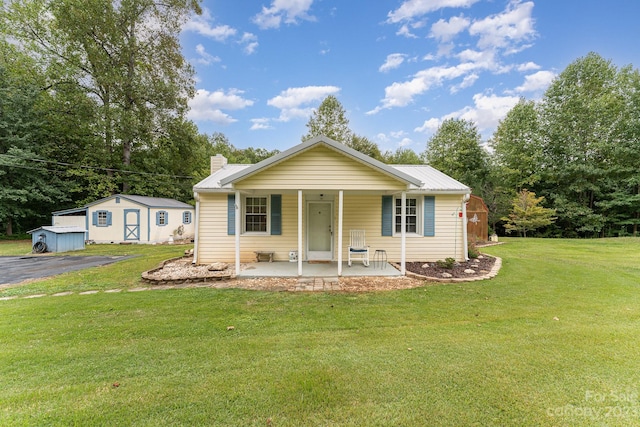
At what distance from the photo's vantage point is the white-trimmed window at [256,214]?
8.50m

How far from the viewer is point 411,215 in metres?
8.73

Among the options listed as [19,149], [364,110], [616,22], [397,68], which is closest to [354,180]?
[397,68]

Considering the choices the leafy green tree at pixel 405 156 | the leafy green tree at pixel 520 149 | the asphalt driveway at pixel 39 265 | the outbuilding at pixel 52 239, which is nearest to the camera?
the asphalt driveway at pixel 39 265

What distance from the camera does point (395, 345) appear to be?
327cm

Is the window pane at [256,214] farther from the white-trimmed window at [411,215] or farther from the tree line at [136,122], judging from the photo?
the tree line at [136,122]

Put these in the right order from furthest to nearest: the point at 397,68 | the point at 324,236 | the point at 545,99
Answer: the point at 545,99 < the point at 397,68 < the point at 324,236

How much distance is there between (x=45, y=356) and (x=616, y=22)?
72.6ft

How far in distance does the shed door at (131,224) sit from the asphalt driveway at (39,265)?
13.7 ft

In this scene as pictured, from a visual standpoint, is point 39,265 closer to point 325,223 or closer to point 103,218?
point 103,218

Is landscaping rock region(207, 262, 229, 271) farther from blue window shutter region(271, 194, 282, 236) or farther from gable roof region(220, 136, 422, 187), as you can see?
gable roof region(220, 136, 422, 187)

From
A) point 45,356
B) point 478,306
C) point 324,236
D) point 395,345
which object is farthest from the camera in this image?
point 324,236

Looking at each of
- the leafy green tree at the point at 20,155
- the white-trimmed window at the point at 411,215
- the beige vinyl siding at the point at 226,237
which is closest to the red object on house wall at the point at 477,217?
the white-trimmed window at the point at 411,215

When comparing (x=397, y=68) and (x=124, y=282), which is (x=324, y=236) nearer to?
(x=124, y=282)

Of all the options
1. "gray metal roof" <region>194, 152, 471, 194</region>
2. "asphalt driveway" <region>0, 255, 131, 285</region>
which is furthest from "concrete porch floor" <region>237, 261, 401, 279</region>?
"asphalt driveway" <region>0, 255, 131, 285</region>
